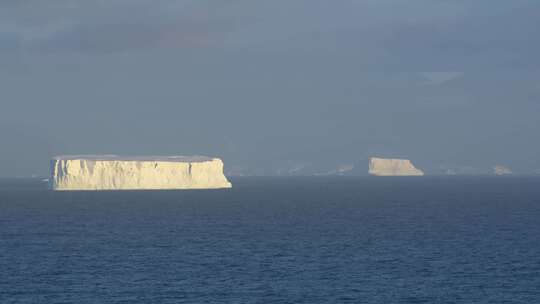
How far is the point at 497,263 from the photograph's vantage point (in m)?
62.4

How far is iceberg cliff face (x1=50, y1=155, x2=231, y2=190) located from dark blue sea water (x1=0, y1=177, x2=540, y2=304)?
67.9m

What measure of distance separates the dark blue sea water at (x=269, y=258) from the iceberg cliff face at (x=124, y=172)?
67.9 metres

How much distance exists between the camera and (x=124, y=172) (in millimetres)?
184625

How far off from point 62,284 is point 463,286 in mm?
27012

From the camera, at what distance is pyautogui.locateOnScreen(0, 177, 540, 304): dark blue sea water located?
51.3 metres

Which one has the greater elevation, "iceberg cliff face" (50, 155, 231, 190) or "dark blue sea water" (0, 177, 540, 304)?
"iceberg cliff face" (50, 155, 231, 190)

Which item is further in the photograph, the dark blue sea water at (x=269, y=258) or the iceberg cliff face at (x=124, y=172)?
the iceberg cliff face at (x=124, y=172)

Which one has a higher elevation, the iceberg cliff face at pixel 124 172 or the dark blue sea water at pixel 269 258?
the iceberg cliff face at pixel 124 172

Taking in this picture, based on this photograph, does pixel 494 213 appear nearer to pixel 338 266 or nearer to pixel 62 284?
pixel 338 266

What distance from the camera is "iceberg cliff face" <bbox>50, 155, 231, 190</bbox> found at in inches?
7052

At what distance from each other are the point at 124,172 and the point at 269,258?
124m

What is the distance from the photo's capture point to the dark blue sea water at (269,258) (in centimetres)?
5128

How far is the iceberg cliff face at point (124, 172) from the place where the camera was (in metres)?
179

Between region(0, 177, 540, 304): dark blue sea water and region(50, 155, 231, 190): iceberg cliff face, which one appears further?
region(50, 155, 231, 190): iceberg cliff face
